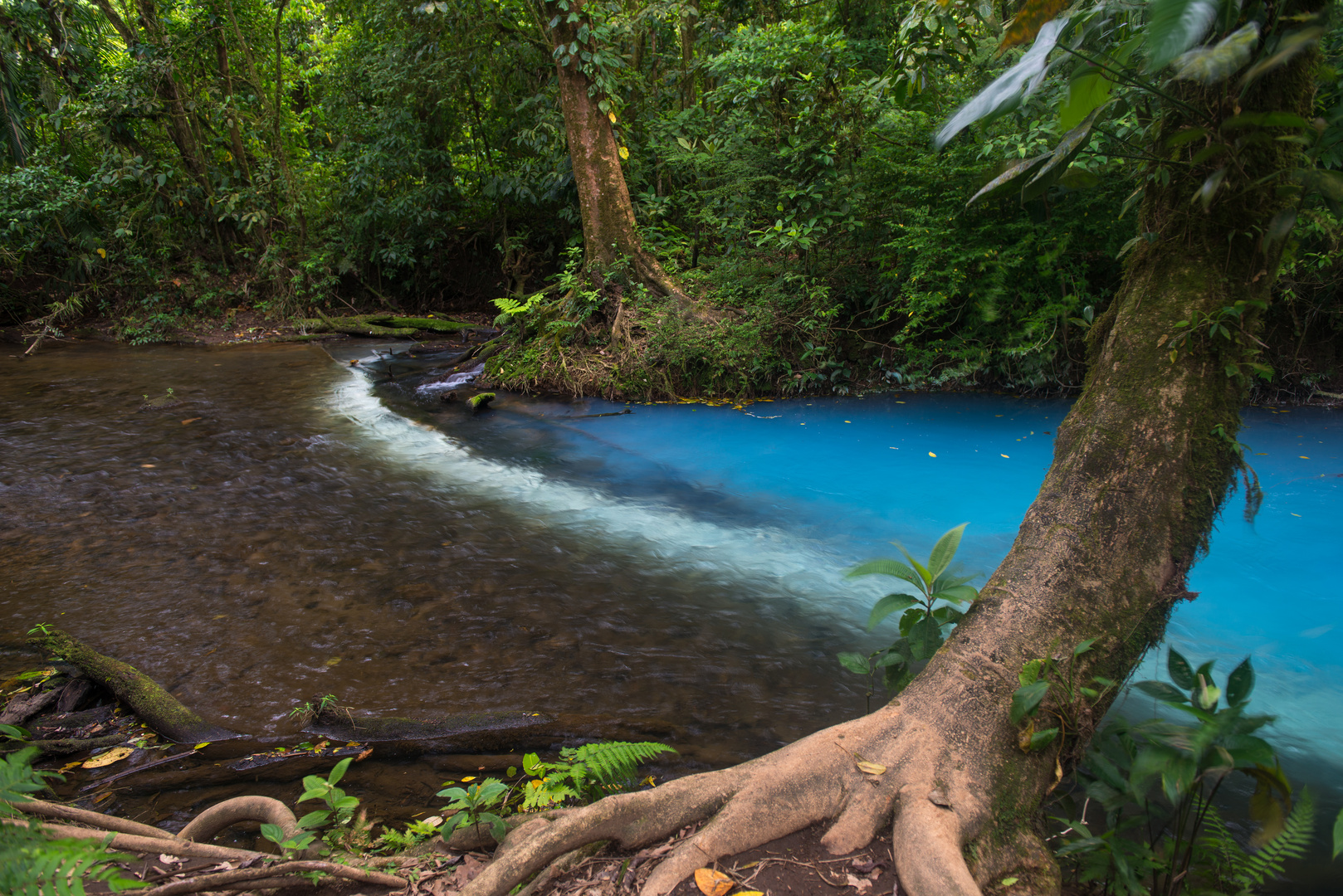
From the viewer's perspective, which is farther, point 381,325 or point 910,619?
point 381,325

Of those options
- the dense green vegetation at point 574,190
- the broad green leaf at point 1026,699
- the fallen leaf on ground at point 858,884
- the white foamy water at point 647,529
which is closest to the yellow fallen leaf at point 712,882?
the fallen leaf on ground at point 858,884

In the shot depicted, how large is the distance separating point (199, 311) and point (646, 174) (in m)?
10.0

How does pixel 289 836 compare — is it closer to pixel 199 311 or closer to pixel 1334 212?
pixel 1334 212

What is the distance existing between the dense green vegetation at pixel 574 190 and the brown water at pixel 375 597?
8.03 feet

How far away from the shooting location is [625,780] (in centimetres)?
243

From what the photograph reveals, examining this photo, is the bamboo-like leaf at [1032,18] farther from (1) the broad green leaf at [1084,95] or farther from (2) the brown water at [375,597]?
(2) the brown water at [375,597]

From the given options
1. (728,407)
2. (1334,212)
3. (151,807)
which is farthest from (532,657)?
(728,407)

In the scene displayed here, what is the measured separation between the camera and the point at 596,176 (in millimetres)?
9242

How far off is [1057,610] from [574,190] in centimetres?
1178

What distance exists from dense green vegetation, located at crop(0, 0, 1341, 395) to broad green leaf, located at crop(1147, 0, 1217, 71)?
68 centimetres

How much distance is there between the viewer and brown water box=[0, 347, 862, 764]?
314 centimetres

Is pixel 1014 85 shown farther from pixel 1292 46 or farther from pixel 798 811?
pixel 798 811

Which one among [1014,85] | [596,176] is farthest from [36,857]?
[596,176]

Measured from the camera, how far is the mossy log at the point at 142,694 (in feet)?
9.17
